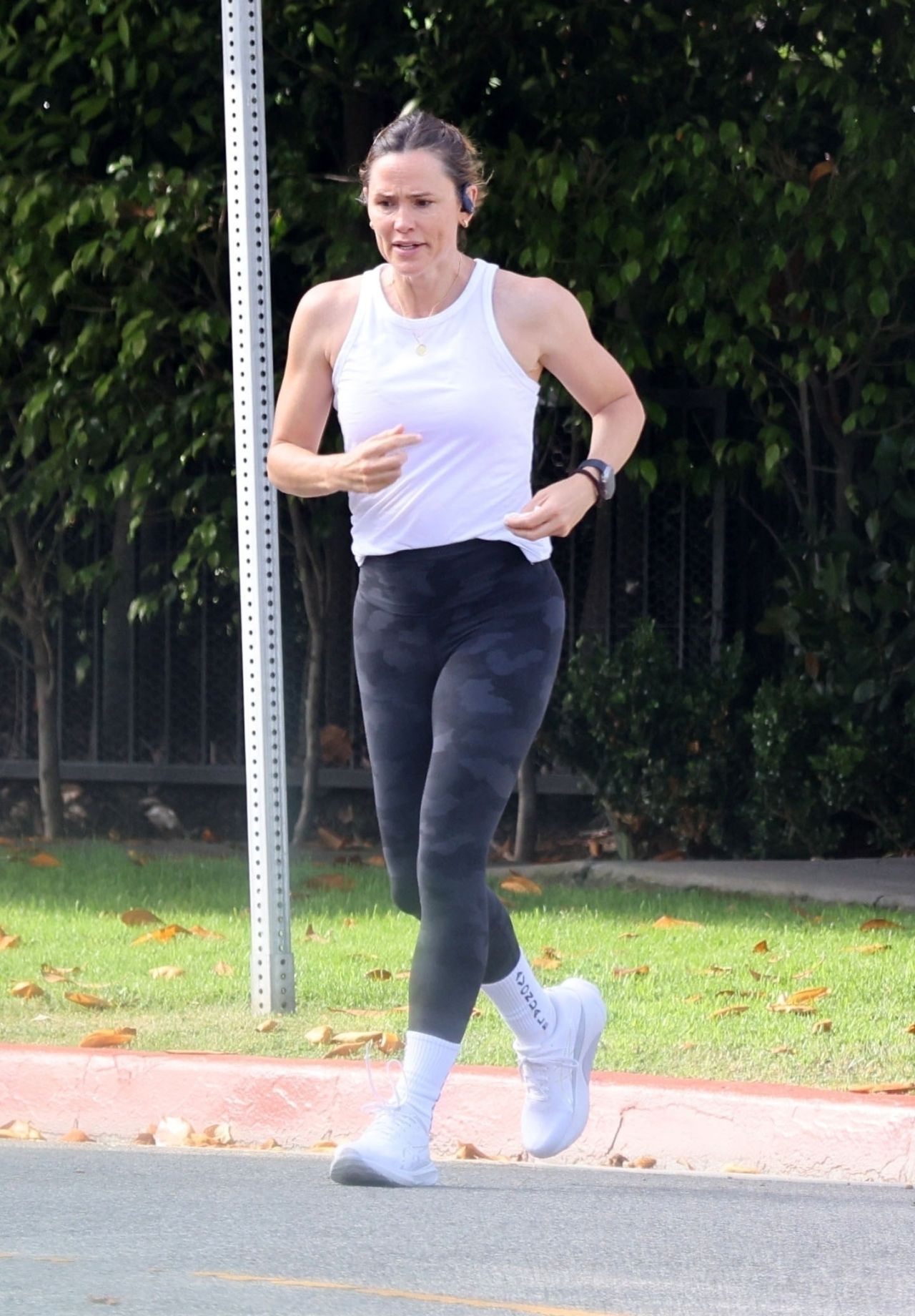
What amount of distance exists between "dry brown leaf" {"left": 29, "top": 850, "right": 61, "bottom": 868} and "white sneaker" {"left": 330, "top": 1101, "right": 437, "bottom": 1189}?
5.17 meters

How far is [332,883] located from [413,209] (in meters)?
4.68

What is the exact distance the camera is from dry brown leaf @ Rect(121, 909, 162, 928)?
7.48 metres

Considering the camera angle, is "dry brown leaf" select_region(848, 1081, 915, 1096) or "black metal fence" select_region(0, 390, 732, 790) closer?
"dry brown leaf" select_region(848, 1081, 915, 1096)

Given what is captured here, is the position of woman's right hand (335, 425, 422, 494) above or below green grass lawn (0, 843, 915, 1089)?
above

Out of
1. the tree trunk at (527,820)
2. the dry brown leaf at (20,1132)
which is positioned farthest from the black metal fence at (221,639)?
the dry brown leaf at (20,1132)

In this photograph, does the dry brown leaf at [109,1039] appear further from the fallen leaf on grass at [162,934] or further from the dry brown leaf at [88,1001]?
the fallen leaf on grass at [162,934]

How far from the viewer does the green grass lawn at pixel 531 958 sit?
17.7ft

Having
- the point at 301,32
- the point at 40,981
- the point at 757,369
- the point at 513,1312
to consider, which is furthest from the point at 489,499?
the point at 301,32

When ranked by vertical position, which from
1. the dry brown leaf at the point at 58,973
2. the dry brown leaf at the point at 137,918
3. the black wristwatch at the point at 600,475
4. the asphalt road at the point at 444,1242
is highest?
the black wristwatch at the point at 600,475

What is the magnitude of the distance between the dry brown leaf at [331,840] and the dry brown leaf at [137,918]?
2.47 metres

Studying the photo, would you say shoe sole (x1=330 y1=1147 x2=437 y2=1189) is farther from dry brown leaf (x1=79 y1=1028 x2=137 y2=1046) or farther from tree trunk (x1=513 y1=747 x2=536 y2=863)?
tree trunk (x1=513 y1=747 x2=536 y2=863)

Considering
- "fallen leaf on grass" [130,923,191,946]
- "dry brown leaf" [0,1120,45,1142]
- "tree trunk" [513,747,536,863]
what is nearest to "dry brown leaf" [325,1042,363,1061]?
"dry brown leaf" [0,1120,45,1142]

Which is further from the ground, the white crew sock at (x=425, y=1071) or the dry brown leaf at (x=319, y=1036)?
the white crew sock at (x=425, y=1071)

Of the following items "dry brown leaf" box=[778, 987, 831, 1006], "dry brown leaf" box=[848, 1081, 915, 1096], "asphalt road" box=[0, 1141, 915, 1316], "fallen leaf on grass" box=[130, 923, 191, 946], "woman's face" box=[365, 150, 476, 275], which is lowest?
"fallen leaf on grass" box=[130, 923, 191, 946]
